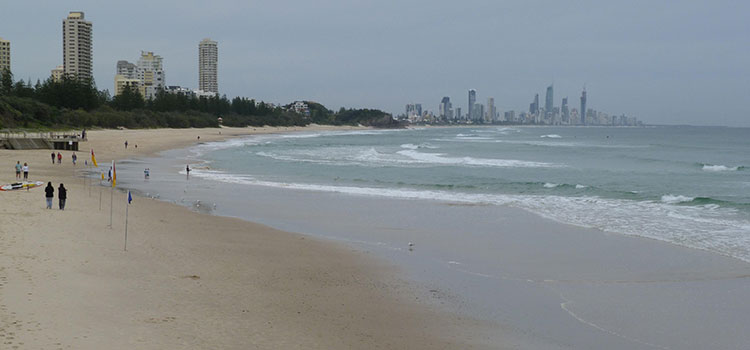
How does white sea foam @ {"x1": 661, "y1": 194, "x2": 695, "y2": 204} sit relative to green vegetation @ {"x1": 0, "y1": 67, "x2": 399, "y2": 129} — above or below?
below

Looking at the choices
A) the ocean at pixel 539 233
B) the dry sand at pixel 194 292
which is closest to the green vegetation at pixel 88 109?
the ocean at pixel 539 233

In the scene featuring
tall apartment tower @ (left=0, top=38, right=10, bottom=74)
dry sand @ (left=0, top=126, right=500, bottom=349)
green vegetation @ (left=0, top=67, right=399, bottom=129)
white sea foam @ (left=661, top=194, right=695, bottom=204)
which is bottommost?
dry sand @ (left=0, top=126, right=500, bottom=349)

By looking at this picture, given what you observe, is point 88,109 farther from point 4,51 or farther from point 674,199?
point 4,51

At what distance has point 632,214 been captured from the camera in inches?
835

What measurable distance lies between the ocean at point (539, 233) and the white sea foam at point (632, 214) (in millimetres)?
61

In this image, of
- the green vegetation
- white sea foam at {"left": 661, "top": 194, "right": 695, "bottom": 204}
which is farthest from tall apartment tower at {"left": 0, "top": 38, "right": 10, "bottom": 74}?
white sea foam at {"left": 661, "top": 194, "right": 695, "bottom": 204}

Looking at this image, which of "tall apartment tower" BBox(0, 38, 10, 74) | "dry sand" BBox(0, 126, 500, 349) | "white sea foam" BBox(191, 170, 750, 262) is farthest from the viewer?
"tall apartment tower" BBox(0, 38, 10, 74)

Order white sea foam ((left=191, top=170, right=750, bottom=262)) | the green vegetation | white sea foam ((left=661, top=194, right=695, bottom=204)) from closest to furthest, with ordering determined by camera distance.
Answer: white sea foam ((left=191, top=170, right=750, bottom=262)) → white sea foam ((left=661, top=194, right=695, bottom=204)) → the green vegetation

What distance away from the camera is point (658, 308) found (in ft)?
33.8

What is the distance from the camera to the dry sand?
783cm

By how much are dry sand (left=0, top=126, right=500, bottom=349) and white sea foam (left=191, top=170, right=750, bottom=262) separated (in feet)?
29.2

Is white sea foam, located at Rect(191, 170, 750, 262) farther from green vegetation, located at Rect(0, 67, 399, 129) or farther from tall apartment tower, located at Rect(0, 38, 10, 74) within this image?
tall apartment tower, located at Rect(0, 38, 10, 74)

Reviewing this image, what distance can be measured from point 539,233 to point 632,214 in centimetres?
584

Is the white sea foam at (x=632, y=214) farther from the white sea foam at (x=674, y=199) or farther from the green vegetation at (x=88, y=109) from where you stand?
the green vegetation at (x=88, y=109)
